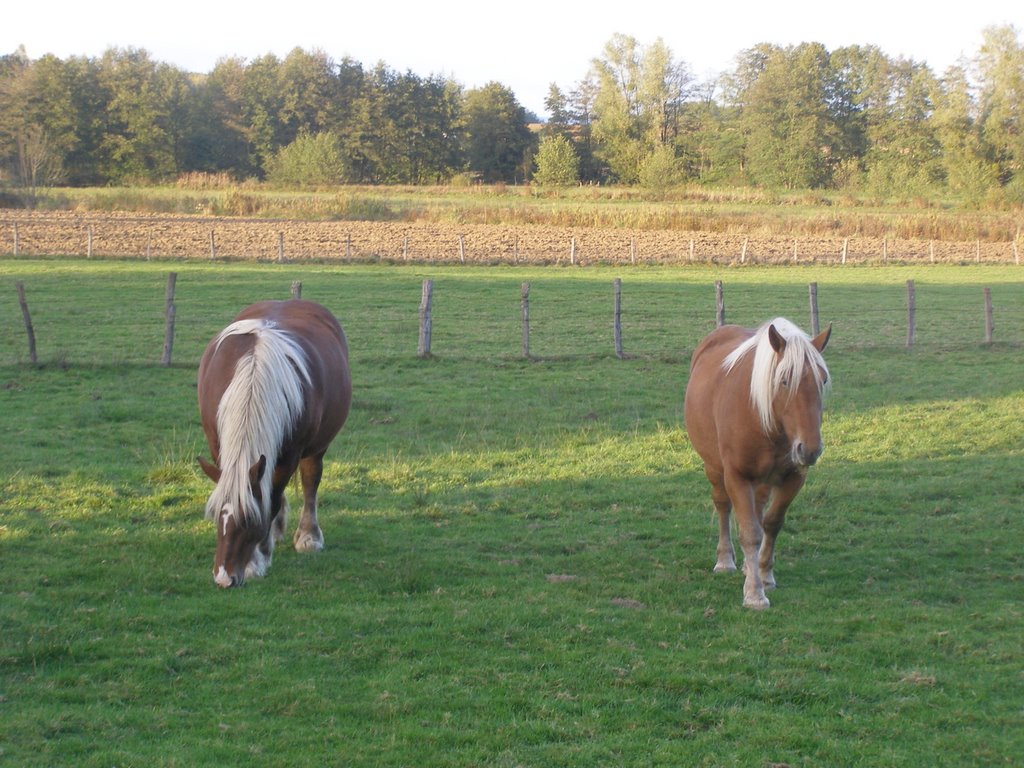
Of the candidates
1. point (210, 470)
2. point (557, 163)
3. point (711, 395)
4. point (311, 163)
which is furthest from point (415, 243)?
point (210, 470)

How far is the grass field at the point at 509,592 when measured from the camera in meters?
4.30

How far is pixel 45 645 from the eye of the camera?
5105 mm

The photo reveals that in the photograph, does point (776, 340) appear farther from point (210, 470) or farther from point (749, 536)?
point (210, 470)

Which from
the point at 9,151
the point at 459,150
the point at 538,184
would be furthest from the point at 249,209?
the point at 459,150

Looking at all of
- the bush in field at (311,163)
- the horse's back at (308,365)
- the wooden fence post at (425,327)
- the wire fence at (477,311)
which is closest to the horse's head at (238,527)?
the horse's back at (308,365)

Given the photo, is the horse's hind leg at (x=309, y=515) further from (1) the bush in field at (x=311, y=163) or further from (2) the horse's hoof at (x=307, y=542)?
(1) the bush in field at (x=311, y=163)

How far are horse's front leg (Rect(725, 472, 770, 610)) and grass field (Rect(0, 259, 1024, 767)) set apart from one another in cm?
19

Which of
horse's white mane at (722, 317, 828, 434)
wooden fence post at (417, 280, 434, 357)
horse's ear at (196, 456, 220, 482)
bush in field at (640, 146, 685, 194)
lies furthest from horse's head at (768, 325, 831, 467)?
Result: bush in field at (640, 146, 685, 194)

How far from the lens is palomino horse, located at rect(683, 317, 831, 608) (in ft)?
18.9

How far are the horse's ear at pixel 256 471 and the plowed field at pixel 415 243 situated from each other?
3012 centimetres

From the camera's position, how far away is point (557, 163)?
7125 centimetres

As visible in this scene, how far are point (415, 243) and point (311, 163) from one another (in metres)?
24.7

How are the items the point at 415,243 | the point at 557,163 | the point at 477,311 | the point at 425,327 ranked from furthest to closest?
the point at 557,163
the point at 415,243
the point at 477,311
the point at 425,327

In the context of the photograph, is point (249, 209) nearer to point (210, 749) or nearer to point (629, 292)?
point (629, 292)
